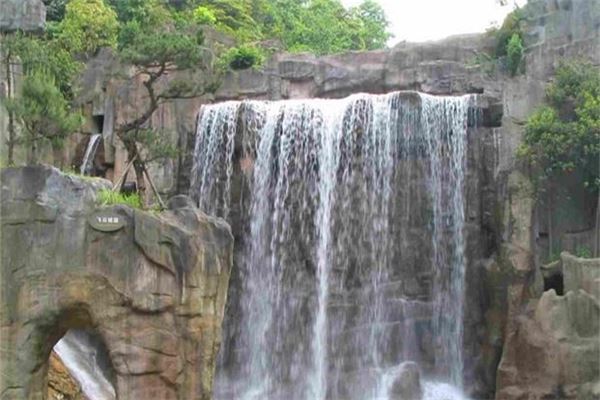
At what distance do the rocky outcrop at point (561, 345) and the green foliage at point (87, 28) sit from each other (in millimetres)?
17570

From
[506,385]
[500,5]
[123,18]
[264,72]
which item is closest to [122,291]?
[506,385]

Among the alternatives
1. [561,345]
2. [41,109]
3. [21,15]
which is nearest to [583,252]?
[561,345]

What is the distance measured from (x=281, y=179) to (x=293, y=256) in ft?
6.05

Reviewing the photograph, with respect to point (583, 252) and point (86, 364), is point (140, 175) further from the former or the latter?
point (583, 252)

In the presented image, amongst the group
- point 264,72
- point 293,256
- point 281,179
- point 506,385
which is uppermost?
point 264,72

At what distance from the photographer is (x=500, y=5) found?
27.9 m

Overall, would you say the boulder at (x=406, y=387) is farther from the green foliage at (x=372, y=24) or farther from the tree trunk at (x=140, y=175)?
the green foliage at (x=372, y=24)

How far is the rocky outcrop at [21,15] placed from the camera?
1906 centimetres

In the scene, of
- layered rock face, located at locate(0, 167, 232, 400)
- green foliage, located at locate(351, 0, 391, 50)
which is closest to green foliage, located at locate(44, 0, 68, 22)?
green foliage, located at locate(351, 0, 391, 50)

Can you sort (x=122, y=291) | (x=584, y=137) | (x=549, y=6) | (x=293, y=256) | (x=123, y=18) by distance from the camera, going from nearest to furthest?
(x=122, y=291)
(x=584, y=137)
(x=293, y=256)
(x=549, y=6)
(x=123, y=18)

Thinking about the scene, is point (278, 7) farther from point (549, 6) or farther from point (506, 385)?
point (506, 385)

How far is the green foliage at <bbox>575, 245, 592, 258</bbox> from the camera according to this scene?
18.2 meters

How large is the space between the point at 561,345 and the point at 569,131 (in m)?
4.72

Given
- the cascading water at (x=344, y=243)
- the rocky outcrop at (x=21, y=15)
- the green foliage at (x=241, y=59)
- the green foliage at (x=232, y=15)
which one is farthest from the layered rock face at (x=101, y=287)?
the green foliage at (x=232, y=15)
